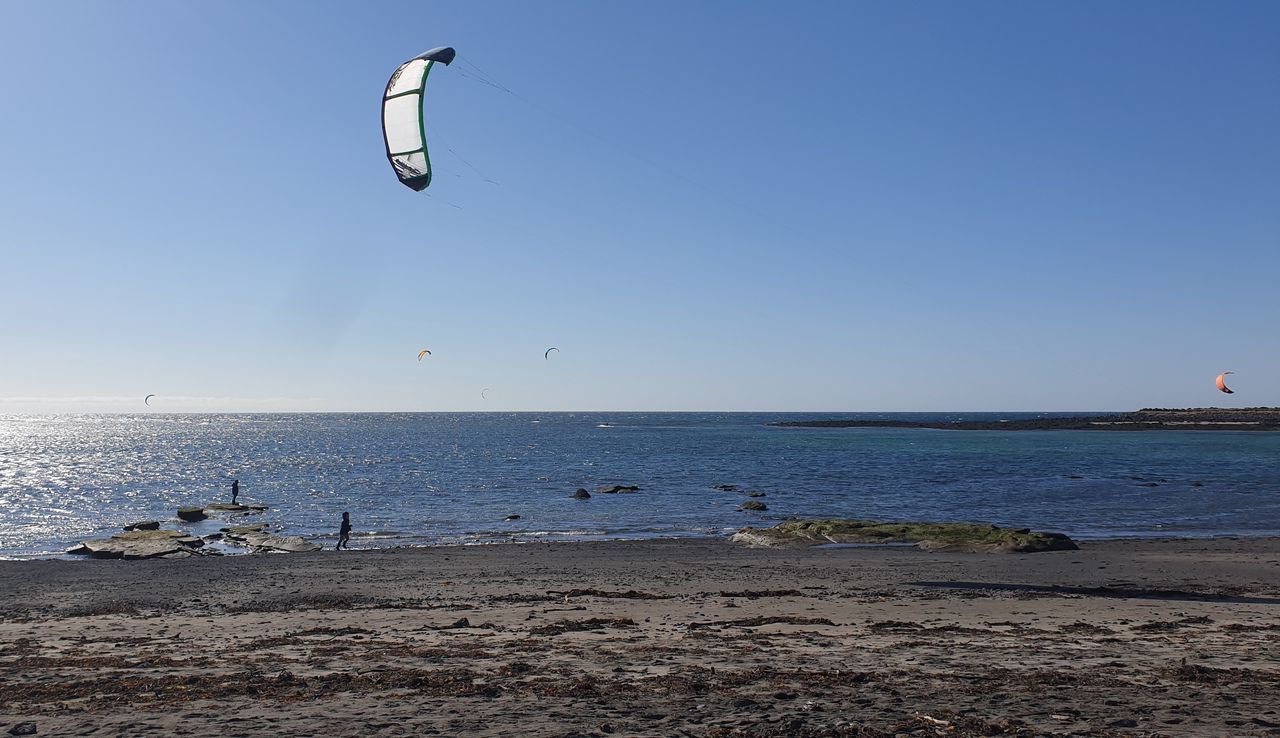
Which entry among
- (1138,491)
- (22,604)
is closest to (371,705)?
(22,604)

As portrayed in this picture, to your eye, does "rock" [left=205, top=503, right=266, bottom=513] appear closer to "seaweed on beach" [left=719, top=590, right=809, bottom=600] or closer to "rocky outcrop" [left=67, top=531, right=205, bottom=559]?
"rocky outcrop" [left=67, top=531, right=205, bottom=559]

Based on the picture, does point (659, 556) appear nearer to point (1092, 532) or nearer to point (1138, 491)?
point (1092, 532)

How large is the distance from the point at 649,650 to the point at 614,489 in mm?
33055

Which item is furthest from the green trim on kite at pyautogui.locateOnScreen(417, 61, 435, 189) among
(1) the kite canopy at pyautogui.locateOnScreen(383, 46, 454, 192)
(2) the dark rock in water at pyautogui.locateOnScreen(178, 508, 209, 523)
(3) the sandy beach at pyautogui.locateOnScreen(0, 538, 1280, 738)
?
(2) the dark rock in water at pyautogui.locateOnScreen(178, 508, 209, 523)

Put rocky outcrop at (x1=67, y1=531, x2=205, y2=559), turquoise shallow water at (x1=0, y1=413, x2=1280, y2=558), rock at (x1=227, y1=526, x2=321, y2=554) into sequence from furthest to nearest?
1. turquoise shallow water at (x1=0, y1=413, x2=1280, y2=558)
2. rock at (x1=227, y1=526, x2=321, y2=554)
3. rocky outcrop at (x1=67, y1=531, x2=205, y2=559)

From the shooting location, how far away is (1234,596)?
15164 millimetres

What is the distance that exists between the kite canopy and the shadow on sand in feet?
43.0

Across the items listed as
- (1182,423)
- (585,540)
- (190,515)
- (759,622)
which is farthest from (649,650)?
(1182,423)

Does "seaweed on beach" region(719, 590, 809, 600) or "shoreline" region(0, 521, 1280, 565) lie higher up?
"seaweed on beach" region(719, 590, 809, 600)

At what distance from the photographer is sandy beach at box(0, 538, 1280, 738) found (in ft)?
24.5

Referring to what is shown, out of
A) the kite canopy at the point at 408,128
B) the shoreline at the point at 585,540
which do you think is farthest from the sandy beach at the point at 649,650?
the kite canopy at the point at 408,128

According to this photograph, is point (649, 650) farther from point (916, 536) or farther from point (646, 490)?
point (646, 490)

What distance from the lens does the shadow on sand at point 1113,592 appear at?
14.7 m

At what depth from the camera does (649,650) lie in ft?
34.2
